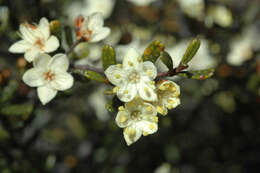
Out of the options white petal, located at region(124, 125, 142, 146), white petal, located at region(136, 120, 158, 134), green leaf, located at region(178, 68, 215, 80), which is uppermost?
green leaf, located at region(178, 68, 215, 80)

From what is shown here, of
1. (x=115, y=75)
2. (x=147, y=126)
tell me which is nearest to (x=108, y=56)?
(x=115, y=75)

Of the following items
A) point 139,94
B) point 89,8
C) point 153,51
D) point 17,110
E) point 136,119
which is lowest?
point 17,110

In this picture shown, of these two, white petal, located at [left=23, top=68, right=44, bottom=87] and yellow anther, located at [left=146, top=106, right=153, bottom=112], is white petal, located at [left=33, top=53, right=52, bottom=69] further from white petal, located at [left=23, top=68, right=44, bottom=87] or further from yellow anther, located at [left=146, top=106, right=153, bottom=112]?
yellow anther, located at [left=146, top=106, right=153, bottom=112]

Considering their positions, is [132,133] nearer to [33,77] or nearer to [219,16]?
[33,77]

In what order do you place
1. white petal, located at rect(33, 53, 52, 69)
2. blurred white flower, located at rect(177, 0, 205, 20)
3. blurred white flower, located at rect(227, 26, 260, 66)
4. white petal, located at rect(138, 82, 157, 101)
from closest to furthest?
white petal, located at rect(138, 82, 157, 101), white petal, located at rect(33, 53, 52, 69), blurred white flower, located at rect(177, 0, 205, 20), blurred white flower, located at rect(227, 26, 260, 66)

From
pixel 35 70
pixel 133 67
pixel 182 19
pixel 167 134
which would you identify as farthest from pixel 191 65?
pixel 35 70

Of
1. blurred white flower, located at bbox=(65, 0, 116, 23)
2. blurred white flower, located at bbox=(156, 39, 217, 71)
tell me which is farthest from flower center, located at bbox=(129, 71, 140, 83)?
blurred white flower, located at bbox=(65, 0, 116, 23)

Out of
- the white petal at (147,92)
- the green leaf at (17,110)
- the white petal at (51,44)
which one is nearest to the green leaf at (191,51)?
the white petal at (147,92)
